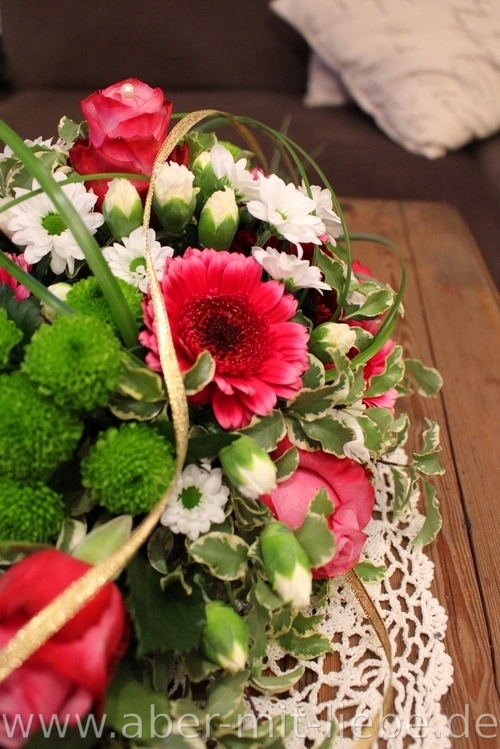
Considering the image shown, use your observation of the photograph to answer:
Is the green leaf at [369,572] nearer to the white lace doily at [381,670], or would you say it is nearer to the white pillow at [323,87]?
the white lace doily at [381,670]

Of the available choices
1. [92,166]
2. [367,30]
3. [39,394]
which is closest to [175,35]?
[367,30]

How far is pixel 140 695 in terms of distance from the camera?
0.39 metres

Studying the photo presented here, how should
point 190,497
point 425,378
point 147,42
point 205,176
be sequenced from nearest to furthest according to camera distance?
point 190,497 → point 205,176 → point 425,378 → point 147,42

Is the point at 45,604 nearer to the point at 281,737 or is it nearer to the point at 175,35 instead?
the point at 281,737

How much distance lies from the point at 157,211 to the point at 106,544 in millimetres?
272

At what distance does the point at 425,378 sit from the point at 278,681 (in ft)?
1.30

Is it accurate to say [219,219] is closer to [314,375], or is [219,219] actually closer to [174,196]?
[174,196]

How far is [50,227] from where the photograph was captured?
48cm

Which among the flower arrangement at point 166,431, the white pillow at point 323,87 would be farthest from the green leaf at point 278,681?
the white pillow at point 323,87

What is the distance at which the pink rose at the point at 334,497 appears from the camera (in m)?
0.45

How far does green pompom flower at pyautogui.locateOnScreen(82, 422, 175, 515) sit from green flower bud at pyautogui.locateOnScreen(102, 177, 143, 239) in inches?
7.2

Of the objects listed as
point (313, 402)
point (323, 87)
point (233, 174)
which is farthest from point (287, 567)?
point (323, 87)

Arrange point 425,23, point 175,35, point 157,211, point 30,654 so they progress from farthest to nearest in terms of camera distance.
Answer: point 175,35, point 425,23, point 157,211, point 30,654

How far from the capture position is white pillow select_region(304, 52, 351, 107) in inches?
70.8
